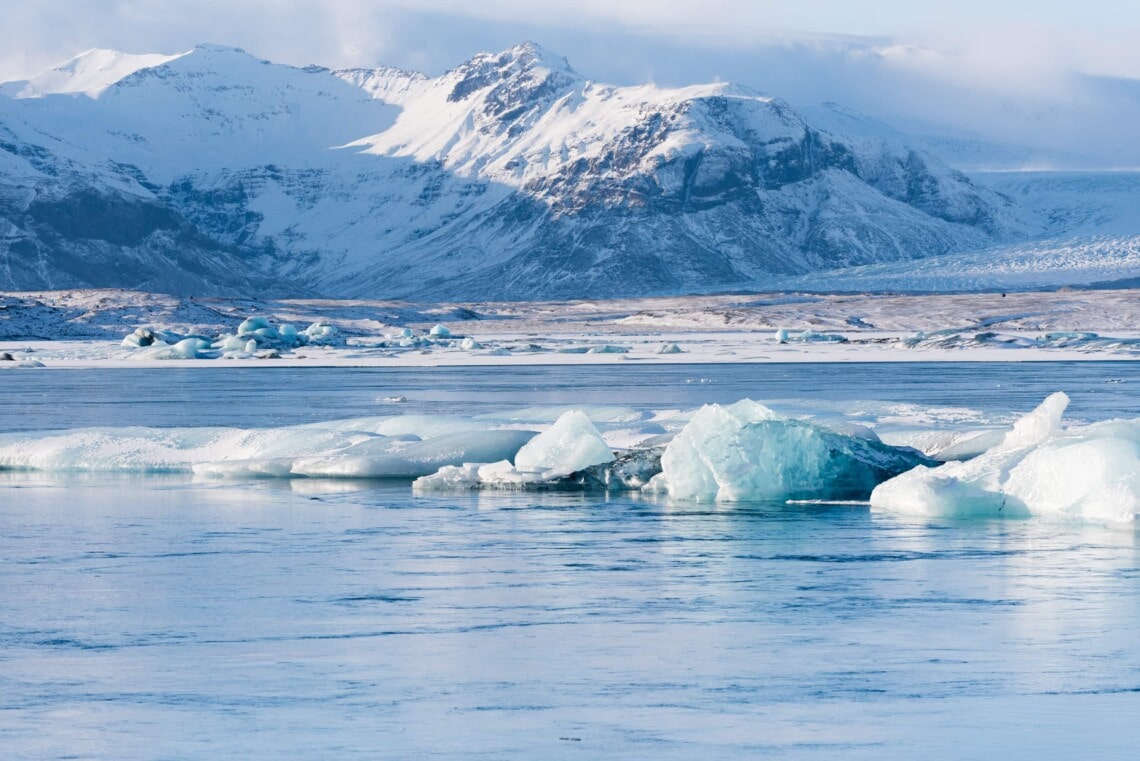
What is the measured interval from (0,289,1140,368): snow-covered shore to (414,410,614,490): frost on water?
46.2 m

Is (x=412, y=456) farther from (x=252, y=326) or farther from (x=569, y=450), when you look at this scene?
(x=252, y=326)

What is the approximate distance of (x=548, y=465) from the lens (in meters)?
21.7

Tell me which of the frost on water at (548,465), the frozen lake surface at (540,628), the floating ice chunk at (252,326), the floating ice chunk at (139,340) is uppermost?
the floating ice chunk at (252,326)

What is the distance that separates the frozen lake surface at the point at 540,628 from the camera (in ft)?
30.6

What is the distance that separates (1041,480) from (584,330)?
371 feet

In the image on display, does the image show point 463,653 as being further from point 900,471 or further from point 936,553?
point 900,471

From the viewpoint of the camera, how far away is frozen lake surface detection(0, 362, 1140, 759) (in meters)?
9.34

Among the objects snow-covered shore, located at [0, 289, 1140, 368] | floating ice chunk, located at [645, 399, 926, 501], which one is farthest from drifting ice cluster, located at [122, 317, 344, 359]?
floating ice chunk, located at [645, 399, 926, 501]

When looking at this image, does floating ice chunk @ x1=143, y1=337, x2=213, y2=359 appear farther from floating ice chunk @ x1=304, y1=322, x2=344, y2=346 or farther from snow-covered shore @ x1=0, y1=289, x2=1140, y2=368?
floating ice chunk @ x1=304, y1=322, x2=344, y2=346

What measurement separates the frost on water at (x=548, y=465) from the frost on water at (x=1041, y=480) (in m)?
3.84

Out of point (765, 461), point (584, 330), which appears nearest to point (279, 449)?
point (765, 461)

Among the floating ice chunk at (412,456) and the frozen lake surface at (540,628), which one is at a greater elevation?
the floating ice chunk at (412,456)

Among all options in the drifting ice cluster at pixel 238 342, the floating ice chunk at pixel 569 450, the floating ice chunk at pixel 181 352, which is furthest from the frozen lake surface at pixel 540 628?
the drifting ice cluster at pixel 238 342

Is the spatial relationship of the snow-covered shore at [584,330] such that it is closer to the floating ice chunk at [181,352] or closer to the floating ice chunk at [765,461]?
the floating ice chunk at [181,352]
